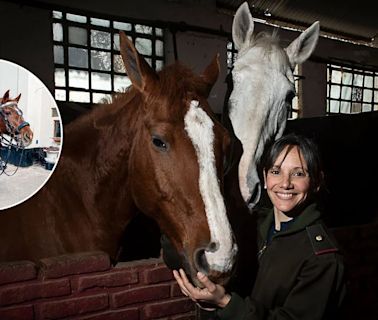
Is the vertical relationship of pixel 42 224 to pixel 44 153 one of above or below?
below

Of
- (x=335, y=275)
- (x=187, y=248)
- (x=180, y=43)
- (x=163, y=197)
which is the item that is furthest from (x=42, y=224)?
(x=180, y=43)

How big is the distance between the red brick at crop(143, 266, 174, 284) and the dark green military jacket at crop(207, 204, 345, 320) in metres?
0.73

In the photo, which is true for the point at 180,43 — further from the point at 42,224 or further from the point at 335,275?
the point at 335,275

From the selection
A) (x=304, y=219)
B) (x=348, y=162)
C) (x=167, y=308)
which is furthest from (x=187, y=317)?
(x=348, y=162)

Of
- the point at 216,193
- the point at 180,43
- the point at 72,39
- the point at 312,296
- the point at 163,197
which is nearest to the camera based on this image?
the point at 312,296

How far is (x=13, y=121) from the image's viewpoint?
6.05ft

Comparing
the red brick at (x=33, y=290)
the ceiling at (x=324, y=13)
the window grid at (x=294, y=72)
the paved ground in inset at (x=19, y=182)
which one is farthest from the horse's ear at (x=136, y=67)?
the ceiling at (x=324, y=13)

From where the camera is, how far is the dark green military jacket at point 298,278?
1405 mm

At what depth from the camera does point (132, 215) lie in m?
2.28

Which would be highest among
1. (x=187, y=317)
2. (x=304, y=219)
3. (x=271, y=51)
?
(x=271, y=51)

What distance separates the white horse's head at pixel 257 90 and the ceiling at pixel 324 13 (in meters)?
1.75

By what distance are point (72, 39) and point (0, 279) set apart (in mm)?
2549

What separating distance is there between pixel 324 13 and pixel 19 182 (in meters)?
4.89

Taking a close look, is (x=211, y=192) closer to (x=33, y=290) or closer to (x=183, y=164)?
(x=183, y=164)
